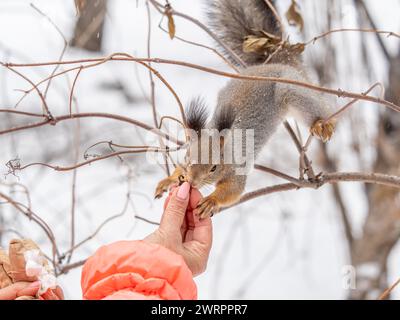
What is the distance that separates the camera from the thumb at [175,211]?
81cm

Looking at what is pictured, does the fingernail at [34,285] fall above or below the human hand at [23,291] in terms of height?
above

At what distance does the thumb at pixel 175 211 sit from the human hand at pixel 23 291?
174 mm

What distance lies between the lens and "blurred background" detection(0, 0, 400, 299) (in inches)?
76.8

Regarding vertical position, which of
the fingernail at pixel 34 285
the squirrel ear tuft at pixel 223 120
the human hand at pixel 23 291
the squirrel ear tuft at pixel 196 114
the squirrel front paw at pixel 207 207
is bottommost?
the human hand at pixel 23 291

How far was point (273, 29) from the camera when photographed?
125 centimetres

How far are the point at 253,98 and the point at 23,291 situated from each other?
64cm

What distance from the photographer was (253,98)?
1.20 m

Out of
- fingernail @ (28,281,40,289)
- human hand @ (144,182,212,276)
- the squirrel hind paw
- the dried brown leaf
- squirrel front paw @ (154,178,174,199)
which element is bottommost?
fingernail @ (28,281,40,289)

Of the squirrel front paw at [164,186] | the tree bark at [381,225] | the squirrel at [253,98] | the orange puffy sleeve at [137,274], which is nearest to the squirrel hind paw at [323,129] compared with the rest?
the squirrel at [253,98]

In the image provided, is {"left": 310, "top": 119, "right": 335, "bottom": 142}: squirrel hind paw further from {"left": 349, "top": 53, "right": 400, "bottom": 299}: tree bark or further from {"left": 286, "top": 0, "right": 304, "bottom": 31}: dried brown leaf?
{"left": 349, "top": 53, "right": 400, "bottom": 299}: tree bark

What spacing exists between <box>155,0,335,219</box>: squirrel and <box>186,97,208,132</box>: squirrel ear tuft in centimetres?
11

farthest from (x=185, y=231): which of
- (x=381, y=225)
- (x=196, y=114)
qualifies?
(x=381, y=225)

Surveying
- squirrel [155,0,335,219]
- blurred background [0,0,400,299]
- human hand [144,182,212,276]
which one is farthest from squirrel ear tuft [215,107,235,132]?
blurred background [0,0,400,299]

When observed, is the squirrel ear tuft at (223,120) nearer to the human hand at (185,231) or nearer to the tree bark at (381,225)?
the human hand at (185,231)
